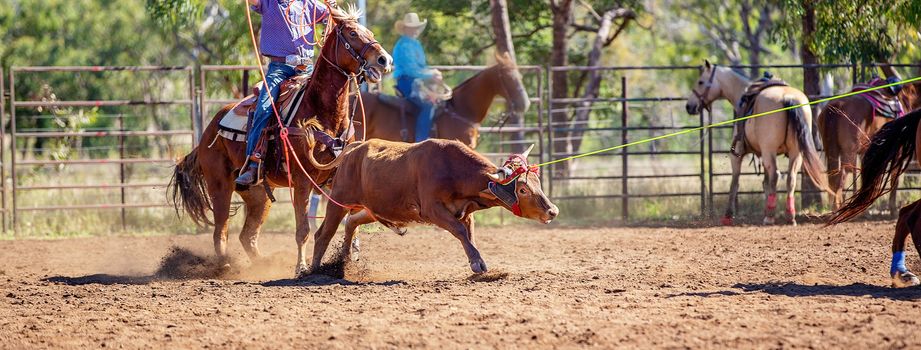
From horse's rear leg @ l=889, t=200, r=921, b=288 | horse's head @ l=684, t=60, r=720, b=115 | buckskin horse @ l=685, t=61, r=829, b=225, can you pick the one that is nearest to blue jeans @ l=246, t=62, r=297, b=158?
horse's rear leg @ l=889, t=200, r=921, b=288

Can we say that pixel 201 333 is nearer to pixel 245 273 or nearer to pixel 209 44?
pixel 245 273

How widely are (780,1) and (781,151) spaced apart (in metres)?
3.05

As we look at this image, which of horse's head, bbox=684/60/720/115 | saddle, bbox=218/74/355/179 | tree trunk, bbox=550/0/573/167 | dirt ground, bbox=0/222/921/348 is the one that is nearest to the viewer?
dirt ground, bbox=0/222/921/348

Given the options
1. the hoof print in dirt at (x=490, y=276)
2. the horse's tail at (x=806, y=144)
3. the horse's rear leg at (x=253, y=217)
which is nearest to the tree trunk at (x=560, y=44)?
the horse's tail at (x=806, y=144)

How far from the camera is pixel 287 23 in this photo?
9273mm

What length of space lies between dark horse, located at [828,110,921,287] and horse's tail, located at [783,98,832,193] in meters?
4.68

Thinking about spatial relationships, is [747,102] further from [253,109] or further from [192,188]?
[192,188]

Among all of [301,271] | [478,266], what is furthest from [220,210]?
[478,266]

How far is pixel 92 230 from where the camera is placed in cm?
1420

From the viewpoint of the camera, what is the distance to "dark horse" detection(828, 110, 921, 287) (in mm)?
7277

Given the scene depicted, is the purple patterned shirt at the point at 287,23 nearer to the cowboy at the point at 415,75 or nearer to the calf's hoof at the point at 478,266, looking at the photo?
the calf's hoof at the point at 478,266

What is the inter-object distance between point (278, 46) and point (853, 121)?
25.7ft

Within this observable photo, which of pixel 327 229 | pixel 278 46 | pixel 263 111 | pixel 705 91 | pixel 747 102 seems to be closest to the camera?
pixel 327 229

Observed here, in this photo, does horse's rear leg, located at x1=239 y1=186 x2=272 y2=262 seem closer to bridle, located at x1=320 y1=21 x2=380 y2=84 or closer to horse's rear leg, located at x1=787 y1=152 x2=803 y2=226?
bridle, located at x1=320 y1=21 x2=380 y2=84
